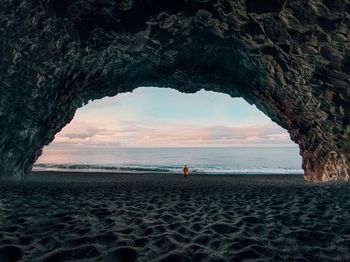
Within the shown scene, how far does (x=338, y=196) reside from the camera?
32.7 ft

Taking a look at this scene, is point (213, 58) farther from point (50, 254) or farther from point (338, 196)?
point (50, 254)

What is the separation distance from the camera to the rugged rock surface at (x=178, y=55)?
45.5 feet

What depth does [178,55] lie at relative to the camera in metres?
18.6

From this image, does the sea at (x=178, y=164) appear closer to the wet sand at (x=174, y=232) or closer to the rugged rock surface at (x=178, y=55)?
the rugged rock surface at (x=178, y=55)

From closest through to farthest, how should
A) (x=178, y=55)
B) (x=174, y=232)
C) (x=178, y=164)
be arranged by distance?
(x=174, y=232)
(x=178, y=55)
(x=178, y=164)

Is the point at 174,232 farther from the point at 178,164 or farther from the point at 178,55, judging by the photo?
the point at 178,164

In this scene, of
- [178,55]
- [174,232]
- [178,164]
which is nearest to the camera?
[174,232]

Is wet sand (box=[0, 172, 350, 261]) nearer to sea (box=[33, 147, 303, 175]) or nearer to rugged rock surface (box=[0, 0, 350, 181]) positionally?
rugged rock surface (box=[0, 0, 350, 181])

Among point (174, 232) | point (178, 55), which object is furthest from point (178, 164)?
point (174, 232)

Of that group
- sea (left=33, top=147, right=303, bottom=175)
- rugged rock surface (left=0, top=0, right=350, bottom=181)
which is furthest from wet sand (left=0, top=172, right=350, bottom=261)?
sea (left=33, top=147, right=303, bottom=175)

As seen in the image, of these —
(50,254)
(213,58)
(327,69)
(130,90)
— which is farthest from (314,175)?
(50,254)

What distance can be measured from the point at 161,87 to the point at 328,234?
2069 cm

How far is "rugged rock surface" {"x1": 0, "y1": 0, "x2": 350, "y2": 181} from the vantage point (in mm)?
13883

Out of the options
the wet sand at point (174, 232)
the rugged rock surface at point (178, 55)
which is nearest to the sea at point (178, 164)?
the rugged rock surface at point (178, 55)
